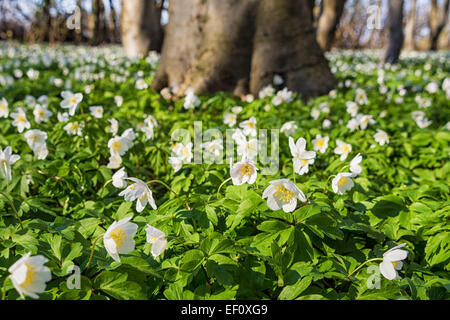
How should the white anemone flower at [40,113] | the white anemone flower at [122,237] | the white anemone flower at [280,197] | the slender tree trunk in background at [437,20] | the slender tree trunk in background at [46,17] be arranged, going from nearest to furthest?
the white anemone flower at [122,237] < the white anemone flower at [280,197] < the white anemone flower at [40,113] < the slender tree trunk in background at [437,20] < the slender tree trunk in background at [46,17]

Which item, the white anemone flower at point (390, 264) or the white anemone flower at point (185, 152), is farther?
the white anemone flower at point (185, 152)

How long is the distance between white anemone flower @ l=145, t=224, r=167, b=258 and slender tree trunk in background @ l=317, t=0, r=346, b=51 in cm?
1128

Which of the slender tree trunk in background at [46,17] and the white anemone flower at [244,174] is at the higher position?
the slender tree trunk in background at [46,17]

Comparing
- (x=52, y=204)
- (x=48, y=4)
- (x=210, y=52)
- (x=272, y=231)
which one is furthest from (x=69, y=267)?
(x=48, y=4)

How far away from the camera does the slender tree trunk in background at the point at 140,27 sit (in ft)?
29.0

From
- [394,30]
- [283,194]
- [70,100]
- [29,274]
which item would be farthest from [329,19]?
[29,274]

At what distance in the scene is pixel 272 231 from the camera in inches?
57.6

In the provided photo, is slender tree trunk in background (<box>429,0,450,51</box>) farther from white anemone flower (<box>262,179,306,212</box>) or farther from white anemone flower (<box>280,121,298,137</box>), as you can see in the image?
white anemone flower (<box>262,179,306,212</box>)

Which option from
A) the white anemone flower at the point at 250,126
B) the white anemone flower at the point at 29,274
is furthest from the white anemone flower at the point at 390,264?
the white anemone flower at the point at 250,126

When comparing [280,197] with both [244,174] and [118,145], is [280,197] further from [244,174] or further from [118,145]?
[118,145]

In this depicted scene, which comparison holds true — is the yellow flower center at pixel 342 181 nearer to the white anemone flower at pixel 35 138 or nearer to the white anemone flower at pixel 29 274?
the white anemone flower at pixel 29 274

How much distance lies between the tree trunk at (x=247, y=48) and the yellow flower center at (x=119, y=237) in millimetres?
3109

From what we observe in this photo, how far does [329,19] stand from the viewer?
11.2 meters
